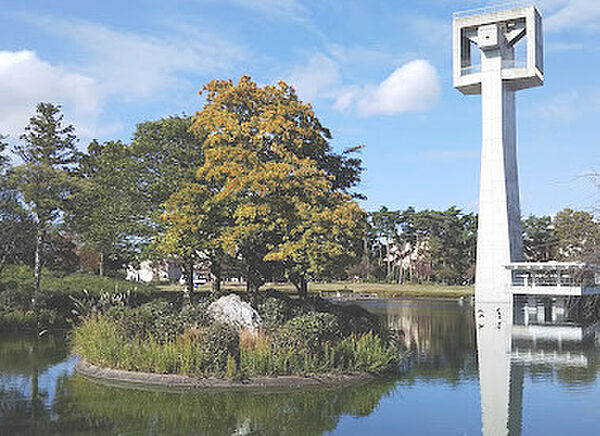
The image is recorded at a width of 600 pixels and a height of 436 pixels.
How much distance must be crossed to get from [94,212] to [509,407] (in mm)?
23796

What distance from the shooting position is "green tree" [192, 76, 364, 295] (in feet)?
62.7

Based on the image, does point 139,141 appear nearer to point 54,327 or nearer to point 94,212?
point 94,212

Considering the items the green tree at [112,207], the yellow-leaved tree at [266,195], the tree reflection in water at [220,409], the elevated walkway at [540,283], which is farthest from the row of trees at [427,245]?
the tree reflection in water at [220,409]

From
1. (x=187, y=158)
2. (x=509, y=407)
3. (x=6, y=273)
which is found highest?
(x=187, y=158)

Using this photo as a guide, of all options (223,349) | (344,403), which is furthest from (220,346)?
(344,403)

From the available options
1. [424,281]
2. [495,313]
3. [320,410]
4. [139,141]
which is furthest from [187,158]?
[424,281]

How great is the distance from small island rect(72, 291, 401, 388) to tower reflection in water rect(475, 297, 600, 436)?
3.48 metres

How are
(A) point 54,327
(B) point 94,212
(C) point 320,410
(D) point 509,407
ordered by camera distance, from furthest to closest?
(B) point 94,212, (A) point 54,327, (D) point 509,407, (C) point 320,410

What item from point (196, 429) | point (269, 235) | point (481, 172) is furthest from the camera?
point (481, 172)

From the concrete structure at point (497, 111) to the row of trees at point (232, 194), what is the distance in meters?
23.7

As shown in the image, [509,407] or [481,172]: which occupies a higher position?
[481,172]

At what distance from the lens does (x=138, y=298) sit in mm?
36469

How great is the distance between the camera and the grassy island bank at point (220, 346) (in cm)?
1620

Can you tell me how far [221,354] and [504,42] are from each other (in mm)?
43785
